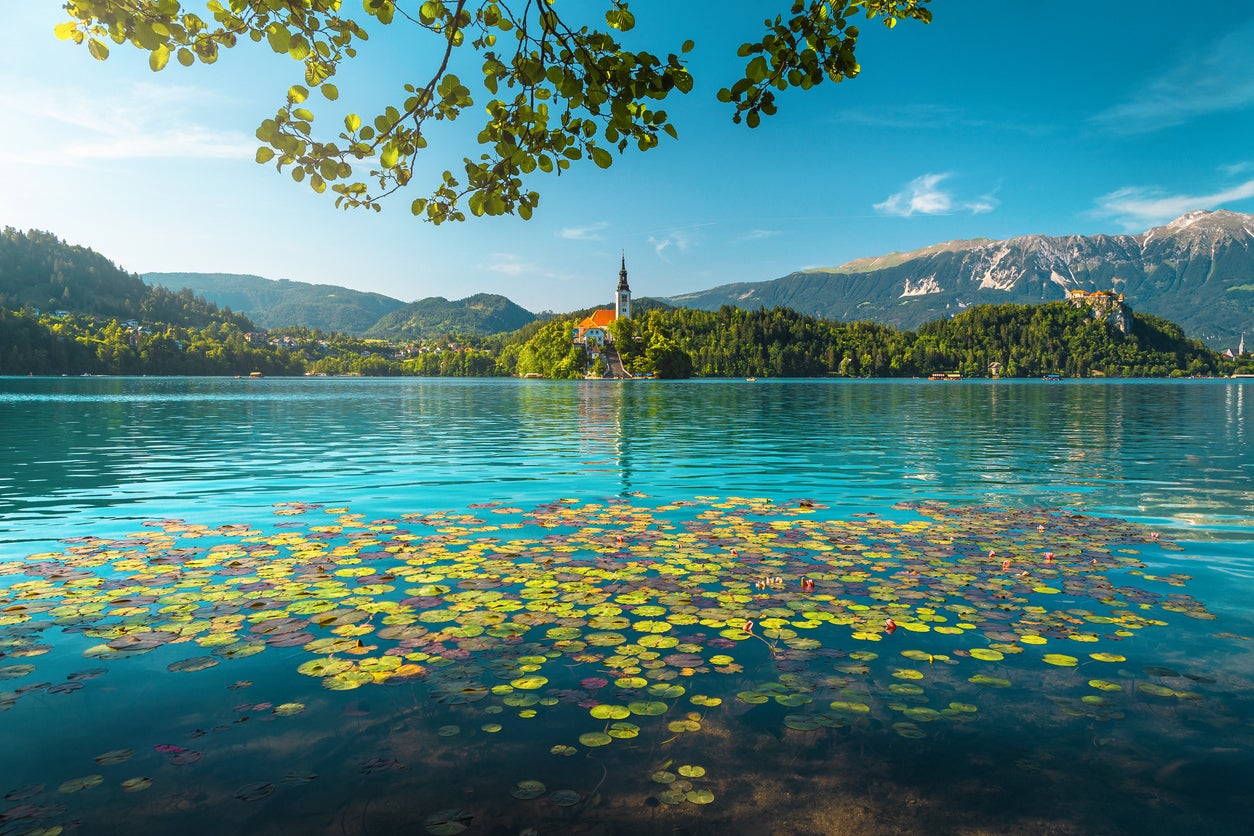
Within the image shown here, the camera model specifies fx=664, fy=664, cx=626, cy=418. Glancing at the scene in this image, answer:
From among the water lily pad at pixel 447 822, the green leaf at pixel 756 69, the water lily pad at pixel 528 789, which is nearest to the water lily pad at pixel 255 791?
the water lily pad at pixel 447 822

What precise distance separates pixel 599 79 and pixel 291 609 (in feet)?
27.0

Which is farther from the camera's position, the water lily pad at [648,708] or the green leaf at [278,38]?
the water lily pad at [648,708]

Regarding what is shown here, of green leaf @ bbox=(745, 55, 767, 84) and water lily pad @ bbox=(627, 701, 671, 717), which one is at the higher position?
green leaf @ bbox=(745, 55, 767, 84)

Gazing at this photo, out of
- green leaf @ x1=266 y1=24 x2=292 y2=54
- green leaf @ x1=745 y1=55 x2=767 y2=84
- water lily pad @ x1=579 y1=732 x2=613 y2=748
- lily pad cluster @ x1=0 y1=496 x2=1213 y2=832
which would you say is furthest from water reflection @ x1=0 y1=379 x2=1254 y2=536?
green leaf @ x1=745 y1=55 x2=767 y2=84

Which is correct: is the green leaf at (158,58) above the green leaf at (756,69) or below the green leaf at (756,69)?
below

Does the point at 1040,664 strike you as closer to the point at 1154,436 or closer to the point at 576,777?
the point at 576,777

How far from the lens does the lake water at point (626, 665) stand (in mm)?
5434

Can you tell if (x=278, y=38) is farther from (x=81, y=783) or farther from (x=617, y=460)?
(x=617, y=460)

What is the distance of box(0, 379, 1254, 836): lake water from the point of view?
5.43m

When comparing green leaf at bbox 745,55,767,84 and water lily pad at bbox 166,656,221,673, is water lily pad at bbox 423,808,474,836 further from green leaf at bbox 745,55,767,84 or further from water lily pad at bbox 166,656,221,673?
green leaf at bbox 745,55,767,84

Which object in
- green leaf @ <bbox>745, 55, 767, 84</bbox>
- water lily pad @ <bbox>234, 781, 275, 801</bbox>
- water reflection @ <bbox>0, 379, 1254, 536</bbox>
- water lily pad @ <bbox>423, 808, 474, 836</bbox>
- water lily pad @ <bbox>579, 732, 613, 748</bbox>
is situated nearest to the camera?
water lily pad @ <bbox>423, 808, 474, 836</bbox>

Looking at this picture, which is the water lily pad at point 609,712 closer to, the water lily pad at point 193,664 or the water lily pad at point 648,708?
the water lily pad at point 648,708

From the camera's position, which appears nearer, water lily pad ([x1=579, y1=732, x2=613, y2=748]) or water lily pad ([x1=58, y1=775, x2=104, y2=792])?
water lily pad ([x1=58, y1=775, x2=104, y2=792])

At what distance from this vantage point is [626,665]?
25.6 ft
